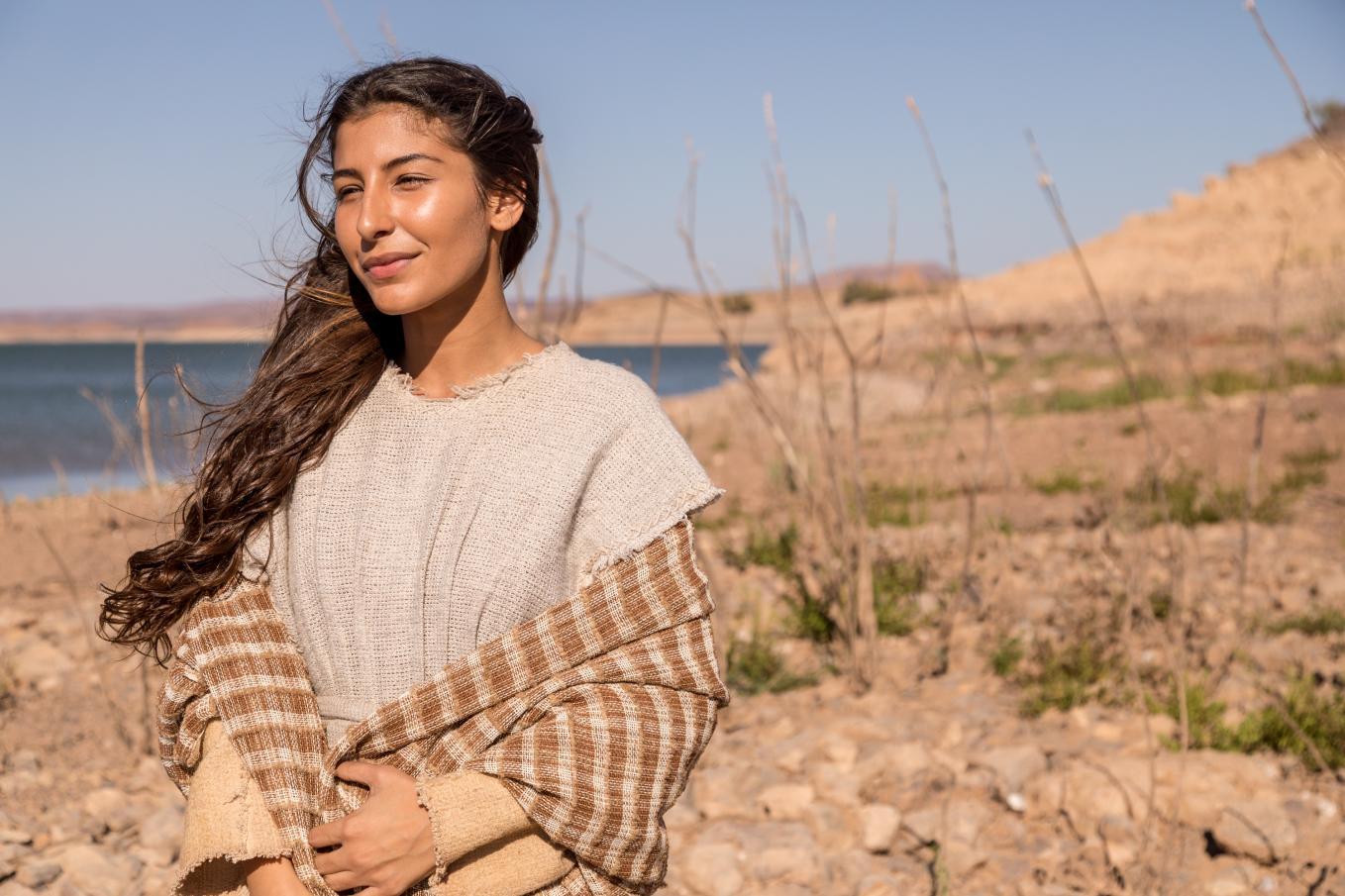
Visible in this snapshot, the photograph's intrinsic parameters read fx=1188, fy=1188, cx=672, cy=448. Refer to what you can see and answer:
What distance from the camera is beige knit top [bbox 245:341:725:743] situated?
4.57 feet

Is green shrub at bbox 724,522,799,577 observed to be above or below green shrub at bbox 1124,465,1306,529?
below

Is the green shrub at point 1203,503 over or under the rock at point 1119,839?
over

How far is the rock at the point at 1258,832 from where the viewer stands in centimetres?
263

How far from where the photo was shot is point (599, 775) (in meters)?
1.32

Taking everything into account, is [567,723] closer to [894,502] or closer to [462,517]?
[462,517]

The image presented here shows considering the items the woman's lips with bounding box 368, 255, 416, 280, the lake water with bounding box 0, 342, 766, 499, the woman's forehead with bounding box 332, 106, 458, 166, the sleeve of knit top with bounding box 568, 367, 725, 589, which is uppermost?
the woman's forehead with bounding box 332, 106, 458, 166

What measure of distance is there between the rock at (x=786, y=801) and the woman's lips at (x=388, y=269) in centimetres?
200

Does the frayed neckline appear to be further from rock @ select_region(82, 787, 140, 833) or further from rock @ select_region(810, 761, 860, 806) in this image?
rock @ select_region(82, 787, 140, 833)

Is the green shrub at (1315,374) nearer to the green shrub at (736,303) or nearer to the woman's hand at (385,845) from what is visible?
the green shrub at (736,303)

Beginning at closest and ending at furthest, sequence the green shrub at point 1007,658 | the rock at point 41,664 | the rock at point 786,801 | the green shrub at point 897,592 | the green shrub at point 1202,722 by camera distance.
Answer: the rock at point 786,801 → the green shrub at point 1202,722 → the green shrub at point 1007,658 → the rock at point 41,664 → the green shrub at point 897,592

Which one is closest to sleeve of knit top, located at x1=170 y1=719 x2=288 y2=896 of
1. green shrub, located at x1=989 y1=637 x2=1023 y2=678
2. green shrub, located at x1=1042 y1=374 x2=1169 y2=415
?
green shrub, located at x1=989 y1=637 x2=1023 y2=678

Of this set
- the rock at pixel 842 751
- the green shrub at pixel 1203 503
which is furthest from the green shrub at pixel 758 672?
the green shrub at pixel 1203 503

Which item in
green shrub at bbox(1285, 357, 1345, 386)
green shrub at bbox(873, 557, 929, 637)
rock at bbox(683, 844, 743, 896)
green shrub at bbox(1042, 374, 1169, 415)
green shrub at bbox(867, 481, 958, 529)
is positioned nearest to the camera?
rock at bbox(683, 844, 743, 896)

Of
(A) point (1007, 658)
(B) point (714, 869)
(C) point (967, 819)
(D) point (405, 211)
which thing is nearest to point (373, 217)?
(D) point (405, 211)
